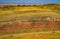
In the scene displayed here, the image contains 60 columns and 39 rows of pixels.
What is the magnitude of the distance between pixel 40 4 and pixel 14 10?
12.5 inches

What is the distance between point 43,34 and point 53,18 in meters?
0.29

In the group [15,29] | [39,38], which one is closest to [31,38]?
[39,38]

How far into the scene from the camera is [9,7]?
1.61 metres

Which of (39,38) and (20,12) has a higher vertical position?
(20,12)

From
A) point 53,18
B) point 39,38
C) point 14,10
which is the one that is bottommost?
point 39,38

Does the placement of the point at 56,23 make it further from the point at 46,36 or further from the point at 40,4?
the point at 40,4

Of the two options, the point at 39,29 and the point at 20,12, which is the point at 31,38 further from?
the point at 20,12

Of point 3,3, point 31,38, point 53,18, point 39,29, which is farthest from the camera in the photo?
point 3,3

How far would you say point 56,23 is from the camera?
142cm

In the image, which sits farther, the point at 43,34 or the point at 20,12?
the point at 20,12

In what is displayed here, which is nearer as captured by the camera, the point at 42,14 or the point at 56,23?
the point at 56,23

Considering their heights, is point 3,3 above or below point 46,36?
above

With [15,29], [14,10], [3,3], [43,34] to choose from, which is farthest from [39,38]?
[3,3]

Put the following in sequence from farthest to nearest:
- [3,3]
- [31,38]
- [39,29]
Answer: [3,3] < [39,29] < [31,38]
